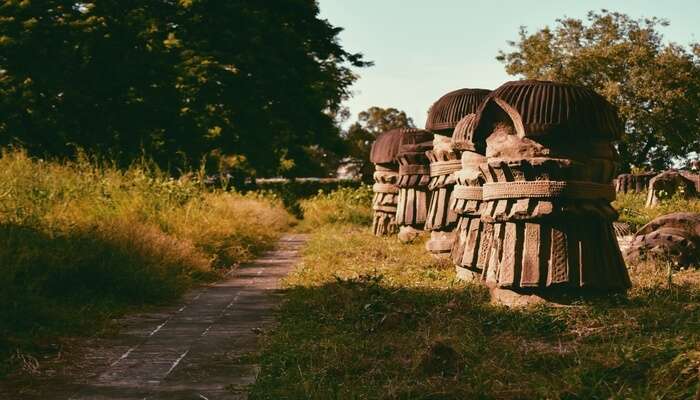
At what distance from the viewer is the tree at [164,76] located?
1847 centimetres

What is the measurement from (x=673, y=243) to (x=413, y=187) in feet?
12.8

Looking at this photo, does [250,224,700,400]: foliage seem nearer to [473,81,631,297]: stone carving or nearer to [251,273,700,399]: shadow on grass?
[251,273,700,399]: shadow on grass

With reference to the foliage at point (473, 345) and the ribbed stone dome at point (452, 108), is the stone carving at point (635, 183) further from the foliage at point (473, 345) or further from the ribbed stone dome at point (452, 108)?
the foliage at point (473, 345)

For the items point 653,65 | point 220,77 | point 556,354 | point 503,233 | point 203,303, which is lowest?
point 203,303

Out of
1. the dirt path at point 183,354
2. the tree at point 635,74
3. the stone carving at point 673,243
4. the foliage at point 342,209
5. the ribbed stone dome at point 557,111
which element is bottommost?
the dirt path at point 183,354

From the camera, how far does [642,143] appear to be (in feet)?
113

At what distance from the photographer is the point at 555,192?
4652mm

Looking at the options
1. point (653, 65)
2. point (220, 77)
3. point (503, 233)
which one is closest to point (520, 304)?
point (503, 233)

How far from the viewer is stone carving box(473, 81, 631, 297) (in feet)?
15.4

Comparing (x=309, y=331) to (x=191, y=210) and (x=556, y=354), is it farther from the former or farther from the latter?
(x=191, y=210)

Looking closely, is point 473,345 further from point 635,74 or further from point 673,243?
point 635,74

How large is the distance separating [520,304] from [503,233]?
1.67ft

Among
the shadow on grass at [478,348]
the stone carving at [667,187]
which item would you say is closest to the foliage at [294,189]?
the stone carving at [667,187]

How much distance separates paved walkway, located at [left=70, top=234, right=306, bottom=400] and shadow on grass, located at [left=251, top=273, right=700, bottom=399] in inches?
8.2
